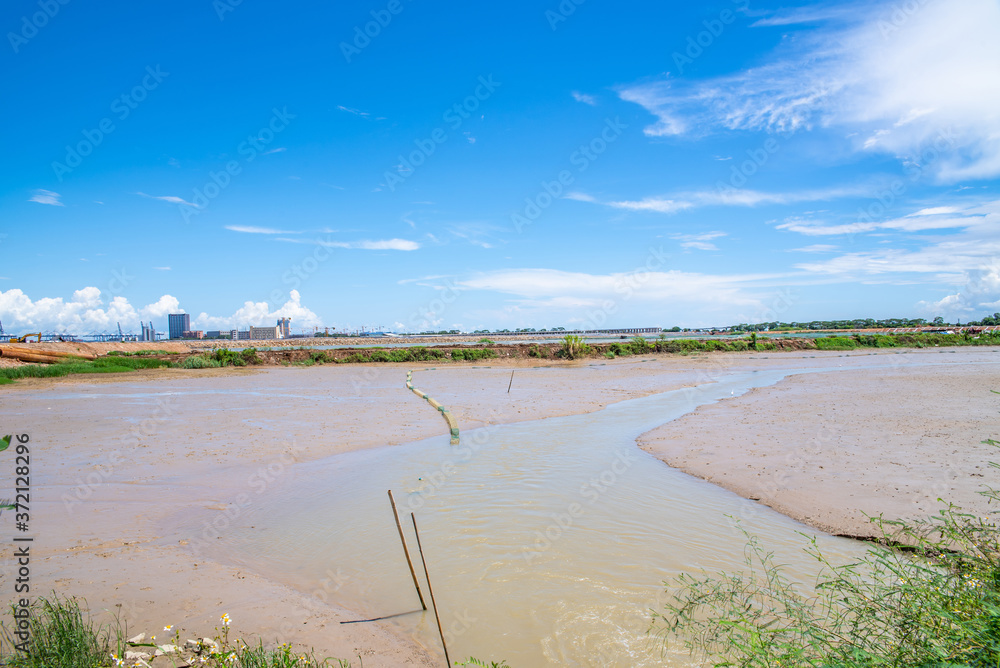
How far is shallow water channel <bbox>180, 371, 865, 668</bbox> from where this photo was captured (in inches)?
191

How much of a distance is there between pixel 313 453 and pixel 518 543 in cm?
709

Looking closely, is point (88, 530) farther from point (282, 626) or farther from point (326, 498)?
point (282, 626)

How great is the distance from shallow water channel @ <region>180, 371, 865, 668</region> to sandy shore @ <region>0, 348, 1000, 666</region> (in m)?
0.48

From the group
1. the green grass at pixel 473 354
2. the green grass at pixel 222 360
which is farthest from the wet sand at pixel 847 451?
the green grass at pixel 222 360

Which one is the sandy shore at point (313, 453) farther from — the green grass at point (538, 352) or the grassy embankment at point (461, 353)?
the green grass at point (538, 352)

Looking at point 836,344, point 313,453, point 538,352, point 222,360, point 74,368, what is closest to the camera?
point 313,453

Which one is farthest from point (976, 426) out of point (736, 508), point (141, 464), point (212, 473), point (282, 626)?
point (141, 464)

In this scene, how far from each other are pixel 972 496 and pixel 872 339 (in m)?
59.7

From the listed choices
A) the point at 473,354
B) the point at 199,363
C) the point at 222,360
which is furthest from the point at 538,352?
the point at 199,363

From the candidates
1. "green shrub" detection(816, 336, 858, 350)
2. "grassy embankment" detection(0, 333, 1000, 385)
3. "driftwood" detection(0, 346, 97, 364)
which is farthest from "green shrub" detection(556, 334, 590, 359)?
"driftwood" detection(0, 346, 97, 364)

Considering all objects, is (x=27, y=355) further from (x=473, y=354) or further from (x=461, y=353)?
(x=473, y=354)

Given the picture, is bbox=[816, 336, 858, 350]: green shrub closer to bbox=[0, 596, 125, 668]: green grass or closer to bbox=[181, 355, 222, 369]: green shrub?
bbox=[181, 355, 222, 369]: green shrub

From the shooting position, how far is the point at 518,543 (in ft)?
22.2

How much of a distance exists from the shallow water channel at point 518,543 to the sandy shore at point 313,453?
483 mm
